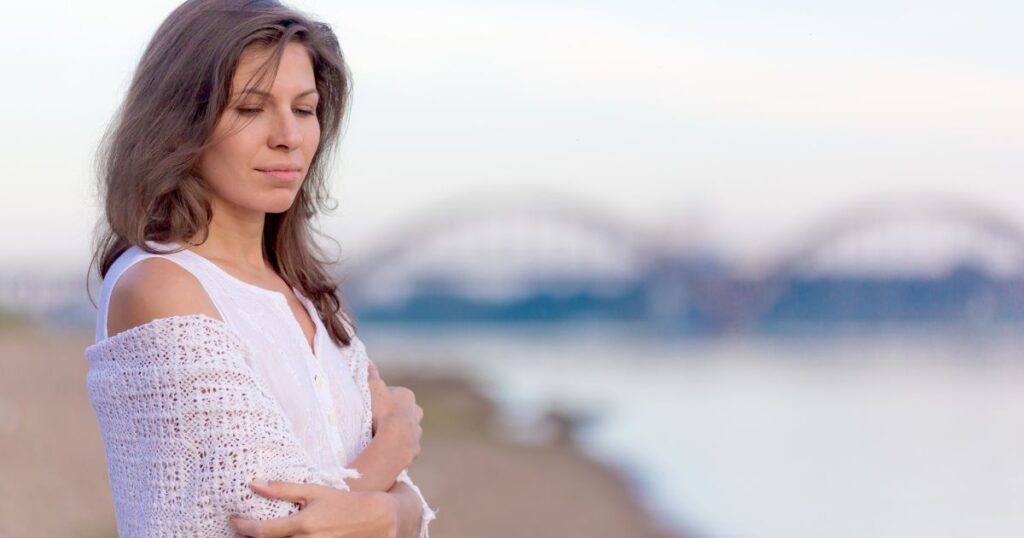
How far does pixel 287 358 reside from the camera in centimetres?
159

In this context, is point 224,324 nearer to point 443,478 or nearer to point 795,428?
point 443,478

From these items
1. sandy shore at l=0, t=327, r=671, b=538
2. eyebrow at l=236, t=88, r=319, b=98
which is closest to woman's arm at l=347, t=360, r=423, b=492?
eyebrow at l=236, t=88, r=319, b=98

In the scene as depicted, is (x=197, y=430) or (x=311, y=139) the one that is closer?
(x=197, y=430)

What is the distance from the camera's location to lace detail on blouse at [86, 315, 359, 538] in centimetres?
143

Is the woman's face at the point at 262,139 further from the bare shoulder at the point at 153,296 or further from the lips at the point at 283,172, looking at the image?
the bare shoulder at the point at 153,296

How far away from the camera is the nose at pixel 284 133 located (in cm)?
159

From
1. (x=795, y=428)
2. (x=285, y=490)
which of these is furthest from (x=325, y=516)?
(x=795, y=428)

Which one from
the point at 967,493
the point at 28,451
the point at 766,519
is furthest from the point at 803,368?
the point at 28,451

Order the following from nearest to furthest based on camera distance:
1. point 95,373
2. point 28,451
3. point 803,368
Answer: point 95,373, point 28,451, point 803,368

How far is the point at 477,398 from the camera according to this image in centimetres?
2042

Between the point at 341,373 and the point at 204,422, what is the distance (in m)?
0.33

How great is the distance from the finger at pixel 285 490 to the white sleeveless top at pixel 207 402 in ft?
0.04

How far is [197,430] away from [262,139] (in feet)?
1.20

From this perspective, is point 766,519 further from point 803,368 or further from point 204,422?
point 803,368
